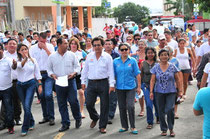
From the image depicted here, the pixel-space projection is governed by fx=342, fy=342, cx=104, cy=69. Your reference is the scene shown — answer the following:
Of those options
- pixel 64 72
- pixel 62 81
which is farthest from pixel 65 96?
pixel 64 72

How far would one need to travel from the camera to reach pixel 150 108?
7.31 m

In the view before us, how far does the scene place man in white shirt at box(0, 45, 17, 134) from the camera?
Result: 7.12m

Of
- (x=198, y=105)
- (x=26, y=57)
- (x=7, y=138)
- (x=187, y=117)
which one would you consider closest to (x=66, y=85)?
(x=26, y=57)

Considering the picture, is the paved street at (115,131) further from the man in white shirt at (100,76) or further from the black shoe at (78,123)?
the man in white shirt at (100,76)

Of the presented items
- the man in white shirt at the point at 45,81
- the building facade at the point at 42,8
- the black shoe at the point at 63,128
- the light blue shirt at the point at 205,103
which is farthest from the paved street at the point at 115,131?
the building facade at the point at 42,8

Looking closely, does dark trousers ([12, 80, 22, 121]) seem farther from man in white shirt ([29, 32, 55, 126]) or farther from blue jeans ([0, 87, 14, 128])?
man in white shirt ([29, 32, 55, 126])

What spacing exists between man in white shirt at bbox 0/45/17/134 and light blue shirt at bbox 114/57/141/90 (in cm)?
216

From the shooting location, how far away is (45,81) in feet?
26.2

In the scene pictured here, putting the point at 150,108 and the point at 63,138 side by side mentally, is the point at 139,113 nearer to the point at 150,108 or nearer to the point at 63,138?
the point at 150,108

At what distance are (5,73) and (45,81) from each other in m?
1.10

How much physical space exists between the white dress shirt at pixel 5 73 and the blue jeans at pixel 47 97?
0.90 m

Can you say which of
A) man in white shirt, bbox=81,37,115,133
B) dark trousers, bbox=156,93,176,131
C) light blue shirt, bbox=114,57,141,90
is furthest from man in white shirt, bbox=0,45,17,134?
dark trousers, bbox=156,93,176,131

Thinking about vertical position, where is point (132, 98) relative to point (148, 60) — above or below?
below

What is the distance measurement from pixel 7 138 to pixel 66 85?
163 centimetres
